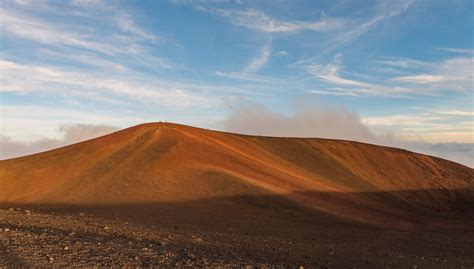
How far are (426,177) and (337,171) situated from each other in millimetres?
11481

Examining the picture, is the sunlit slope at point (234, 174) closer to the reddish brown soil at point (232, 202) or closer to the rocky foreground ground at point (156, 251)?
the reddish brown soil at point (232, 202)

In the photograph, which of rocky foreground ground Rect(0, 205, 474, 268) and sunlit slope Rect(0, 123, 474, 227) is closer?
rocky foreground ground Rect(0, 205, 474, 268)

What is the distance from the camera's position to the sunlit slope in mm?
31100

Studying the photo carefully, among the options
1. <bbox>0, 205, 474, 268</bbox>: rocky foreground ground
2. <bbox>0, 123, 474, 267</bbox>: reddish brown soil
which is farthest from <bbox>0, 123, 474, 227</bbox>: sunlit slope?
<bbox>0, 205, 474, 268</bbox>: rocky foreground ground

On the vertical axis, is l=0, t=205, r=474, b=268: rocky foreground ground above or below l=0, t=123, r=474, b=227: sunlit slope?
below

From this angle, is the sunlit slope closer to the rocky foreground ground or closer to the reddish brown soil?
the reddish brown soil

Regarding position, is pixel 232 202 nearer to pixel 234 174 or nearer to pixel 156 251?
pixel 234 174

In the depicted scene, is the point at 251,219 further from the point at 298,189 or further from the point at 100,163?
the point at 100,163

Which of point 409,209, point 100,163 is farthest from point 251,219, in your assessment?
point 409,209

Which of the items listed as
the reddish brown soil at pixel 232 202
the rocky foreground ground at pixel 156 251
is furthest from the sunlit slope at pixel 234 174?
the rocky foreground ground at pixel 156 251

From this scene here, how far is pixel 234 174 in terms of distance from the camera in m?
33.6

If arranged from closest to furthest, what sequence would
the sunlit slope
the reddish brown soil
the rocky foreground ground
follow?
the rocky foreground ground → the reddish brown soil → the sunlit slope

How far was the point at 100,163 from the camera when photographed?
36.7 m

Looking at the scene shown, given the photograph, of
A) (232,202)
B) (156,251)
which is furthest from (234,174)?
(156,251)
